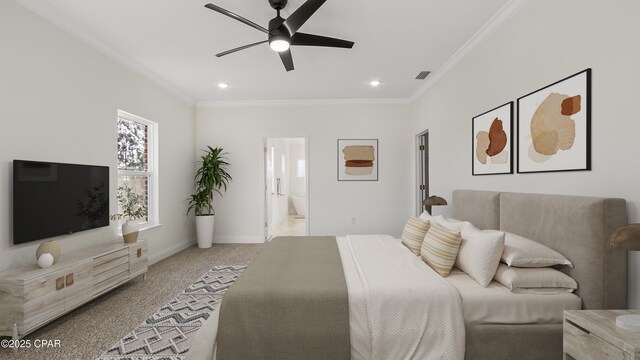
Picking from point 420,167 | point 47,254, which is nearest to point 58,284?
point 47,254

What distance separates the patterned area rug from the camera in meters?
1.99

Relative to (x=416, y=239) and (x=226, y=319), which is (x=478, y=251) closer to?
→ (x=416, y=239)

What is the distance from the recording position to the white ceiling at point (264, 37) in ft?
8.18

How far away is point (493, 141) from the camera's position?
8.79 feet

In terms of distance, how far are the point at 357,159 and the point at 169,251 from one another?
3.63 m

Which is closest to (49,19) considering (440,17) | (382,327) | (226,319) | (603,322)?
(226,319)

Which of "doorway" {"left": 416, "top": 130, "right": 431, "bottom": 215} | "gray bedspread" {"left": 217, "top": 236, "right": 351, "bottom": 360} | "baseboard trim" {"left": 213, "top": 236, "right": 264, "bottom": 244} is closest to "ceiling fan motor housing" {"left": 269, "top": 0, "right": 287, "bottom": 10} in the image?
"gray bedspread" {"left": 217, "top": 236, "right": 351, "bottom": 360}

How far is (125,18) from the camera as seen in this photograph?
266 centimetres

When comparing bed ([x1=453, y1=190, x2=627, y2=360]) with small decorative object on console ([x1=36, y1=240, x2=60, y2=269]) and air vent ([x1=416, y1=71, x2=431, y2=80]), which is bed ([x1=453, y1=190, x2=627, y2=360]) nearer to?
air vent ([x1=416, y1=71, x2=431, y2=80])

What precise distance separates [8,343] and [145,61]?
125 inches

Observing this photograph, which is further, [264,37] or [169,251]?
[169,251]

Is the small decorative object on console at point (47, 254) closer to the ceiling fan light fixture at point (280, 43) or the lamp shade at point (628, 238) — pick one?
the ceiling fan light fixture at point (280, 43)

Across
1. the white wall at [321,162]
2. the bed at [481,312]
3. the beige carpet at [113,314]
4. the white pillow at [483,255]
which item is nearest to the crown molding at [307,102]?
the white wall at [321,162]

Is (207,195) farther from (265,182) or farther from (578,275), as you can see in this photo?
(578,275)
